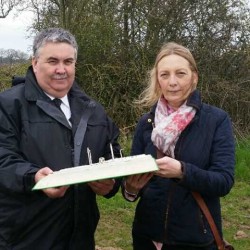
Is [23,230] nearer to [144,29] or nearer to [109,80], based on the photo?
[109,80]

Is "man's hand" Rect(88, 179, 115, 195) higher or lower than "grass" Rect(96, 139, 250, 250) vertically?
higher

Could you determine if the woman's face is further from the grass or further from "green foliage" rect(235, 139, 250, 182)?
"green foliage" rect(235, 139, 250, 182)

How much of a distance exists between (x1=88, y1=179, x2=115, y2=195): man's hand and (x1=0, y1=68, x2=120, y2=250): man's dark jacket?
0.09m

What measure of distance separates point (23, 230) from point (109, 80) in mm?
7896

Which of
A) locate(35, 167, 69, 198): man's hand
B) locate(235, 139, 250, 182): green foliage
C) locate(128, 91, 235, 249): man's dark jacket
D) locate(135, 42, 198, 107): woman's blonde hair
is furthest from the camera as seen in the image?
locate(235, 139, 250, 182): green foliage

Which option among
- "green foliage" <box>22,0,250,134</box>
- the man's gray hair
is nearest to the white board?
the man's gray hair

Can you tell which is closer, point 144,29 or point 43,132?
point 43,132

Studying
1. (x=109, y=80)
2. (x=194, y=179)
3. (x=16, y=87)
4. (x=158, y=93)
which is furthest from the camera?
(x=109, y=80)

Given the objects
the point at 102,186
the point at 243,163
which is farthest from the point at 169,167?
the point at 243,163

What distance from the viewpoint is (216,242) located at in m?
2.82

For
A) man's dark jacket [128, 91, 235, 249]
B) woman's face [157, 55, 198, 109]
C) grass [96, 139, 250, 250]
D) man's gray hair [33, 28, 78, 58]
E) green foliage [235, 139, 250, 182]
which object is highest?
man's gray hair [33, 28, 78, 58]

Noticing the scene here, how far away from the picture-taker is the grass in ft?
18.2

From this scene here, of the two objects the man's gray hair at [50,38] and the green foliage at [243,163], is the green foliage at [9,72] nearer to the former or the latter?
the green foliage at [243,163]

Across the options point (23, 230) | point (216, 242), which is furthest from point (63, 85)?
point (216, 242)
